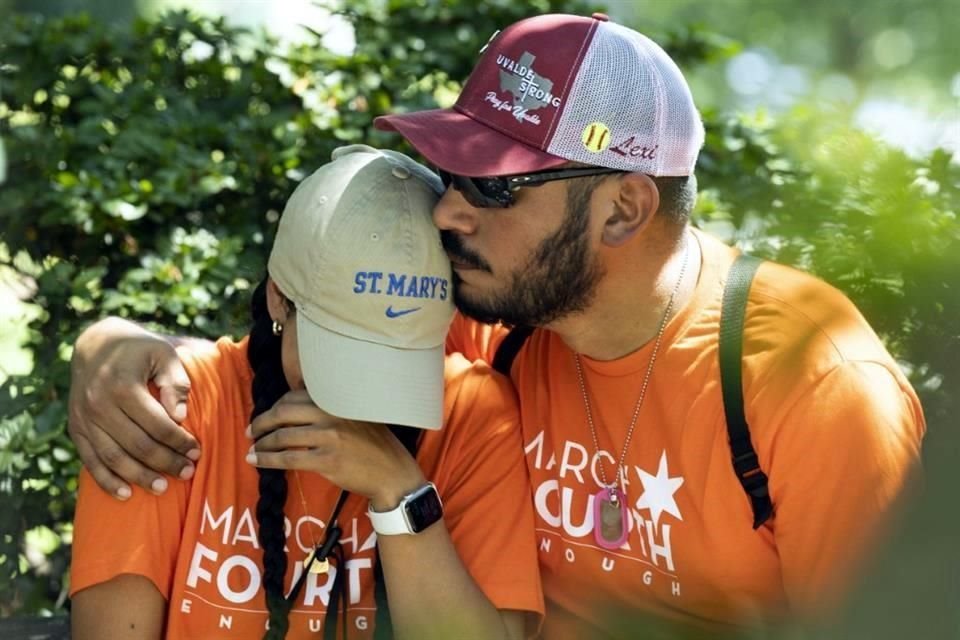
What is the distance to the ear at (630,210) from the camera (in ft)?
8.20

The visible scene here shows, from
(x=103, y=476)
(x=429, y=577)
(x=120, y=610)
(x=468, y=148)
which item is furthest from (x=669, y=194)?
Answer: (x=120, y=610)

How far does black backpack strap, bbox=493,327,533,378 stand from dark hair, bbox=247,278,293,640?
1.68ft

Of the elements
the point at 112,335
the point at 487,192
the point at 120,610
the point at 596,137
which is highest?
the point at 596,137

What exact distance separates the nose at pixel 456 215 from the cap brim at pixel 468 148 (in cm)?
8

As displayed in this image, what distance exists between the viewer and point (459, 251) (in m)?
2.49

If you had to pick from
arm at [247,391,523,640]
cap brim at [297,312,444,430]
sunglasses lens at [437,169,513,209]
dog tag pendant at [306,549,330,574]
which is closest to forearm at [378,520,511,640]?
arm at [247,391,523,640]

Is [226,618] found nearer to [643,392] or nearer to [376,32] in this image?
[643,392]

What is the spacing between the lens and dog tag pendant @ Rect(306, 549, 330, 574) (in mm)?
2441

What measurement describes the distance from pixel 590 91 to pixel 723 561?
95 centimetres

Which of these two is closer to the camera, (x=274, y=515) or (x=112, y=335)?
(x=274, y=515)

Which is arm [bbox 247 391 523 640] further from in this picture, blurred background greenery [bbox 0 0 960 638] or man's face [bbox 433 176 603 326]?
blurred background greenery [bbox 0 0 960 638]

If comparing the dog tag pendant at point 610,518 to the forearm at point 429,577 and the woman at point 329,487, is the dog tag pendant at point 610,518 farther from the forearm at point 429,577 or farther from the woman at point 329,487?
the forearm at point 429,577

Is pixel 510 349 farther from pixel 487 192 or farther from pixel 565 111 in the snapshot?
pixel 565 111

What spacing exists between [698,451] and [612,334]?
0.32 meters
